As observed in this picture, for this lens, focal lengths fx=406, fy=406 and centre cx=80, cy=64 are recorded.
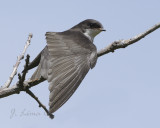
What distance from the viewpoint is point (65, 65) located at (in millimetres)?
4809

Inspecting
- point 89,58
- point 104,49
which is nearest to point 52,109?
point 104,49

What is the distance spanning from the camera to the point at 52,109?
12.6 ft

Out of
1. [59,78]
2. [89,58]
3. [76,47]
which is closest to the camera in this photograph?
[59,78]

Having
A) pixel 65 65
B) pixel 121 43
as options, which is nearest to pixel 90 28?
pixel 65 65

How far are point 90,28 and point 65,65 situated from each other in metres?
2.59

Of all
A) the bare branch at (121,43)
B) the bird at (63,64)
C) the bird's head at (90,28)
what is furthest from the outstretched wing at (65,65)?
the bird's head at (90,28)

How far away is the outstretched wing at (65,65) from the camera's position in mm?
4133

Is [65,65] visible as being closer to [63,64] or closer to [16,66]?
[63,64]

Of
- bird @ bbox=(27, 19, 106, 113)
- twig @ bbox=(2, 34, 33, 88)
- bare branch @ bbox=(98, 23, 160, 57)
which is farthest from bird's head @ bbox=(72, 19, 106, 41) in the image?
bare branch @ bbox=(98, 23, 160, 57)

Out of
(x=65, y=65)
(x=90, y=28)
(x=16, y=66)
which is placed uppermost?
(x=16, y=66)

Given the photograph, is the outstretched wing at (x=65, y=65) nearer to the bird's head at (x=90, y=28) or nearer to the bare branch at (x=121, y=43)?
the bare branch at (x=121, y=43)

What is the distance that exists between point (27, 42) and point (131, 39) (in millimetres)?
1303

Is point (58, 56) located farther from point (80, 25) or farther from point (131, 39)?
point (80, 25)

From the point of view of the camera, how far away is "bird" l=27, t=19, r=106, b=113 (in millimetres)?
4199
